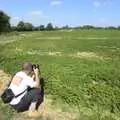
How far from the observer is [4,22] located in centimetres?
8231

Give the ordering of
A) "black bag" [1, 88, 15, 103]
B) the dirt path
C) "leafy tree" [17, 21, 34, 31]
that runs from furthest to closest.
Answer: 1. "leafy tree" [17, 21, 34, 31]
2. "black bag" [1, 88, 15, 103]
3. the dirt path

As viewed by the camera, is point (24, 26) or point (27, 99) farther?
point (24, 26)

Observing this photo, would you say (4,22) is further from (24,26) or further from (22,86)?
(22,86)

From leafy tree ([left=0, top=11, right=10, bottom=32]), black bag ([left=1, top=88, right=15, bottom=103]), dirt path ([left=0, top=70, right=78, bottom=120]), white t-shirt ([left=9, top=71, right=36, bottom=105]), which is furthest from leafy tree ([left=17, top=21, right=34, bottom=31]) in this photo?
white t-shirt ([left=9, top=71, right=36, bottom=105])

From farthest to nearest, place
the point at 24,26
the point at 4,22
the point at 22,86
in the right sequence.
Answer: the point at 24,26 < the point at 4,22 < the point at 22,86

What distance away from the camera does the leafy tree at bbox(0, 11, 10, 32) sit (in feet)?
263

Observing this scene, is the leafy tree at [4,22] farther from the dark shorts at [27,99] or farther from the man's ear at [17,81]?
the dark shorts at [27,99]

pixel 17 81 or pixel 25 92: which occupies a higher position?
pixel 17 81

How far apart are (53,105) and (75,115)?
1.04 m

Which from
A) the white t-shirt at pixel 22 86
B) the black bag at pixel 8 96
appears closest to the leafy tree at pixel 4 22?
the black bag at pixel 8 96

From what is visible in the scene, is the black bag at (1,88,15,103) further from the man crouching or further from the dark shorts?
the dark shorts

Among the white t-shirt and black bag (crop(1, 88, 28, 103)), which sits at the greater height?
the white t-shirt

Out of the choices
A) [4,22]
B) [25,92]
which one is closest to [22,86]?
[25,92]

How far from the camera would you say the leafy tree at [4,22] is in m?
80.1
